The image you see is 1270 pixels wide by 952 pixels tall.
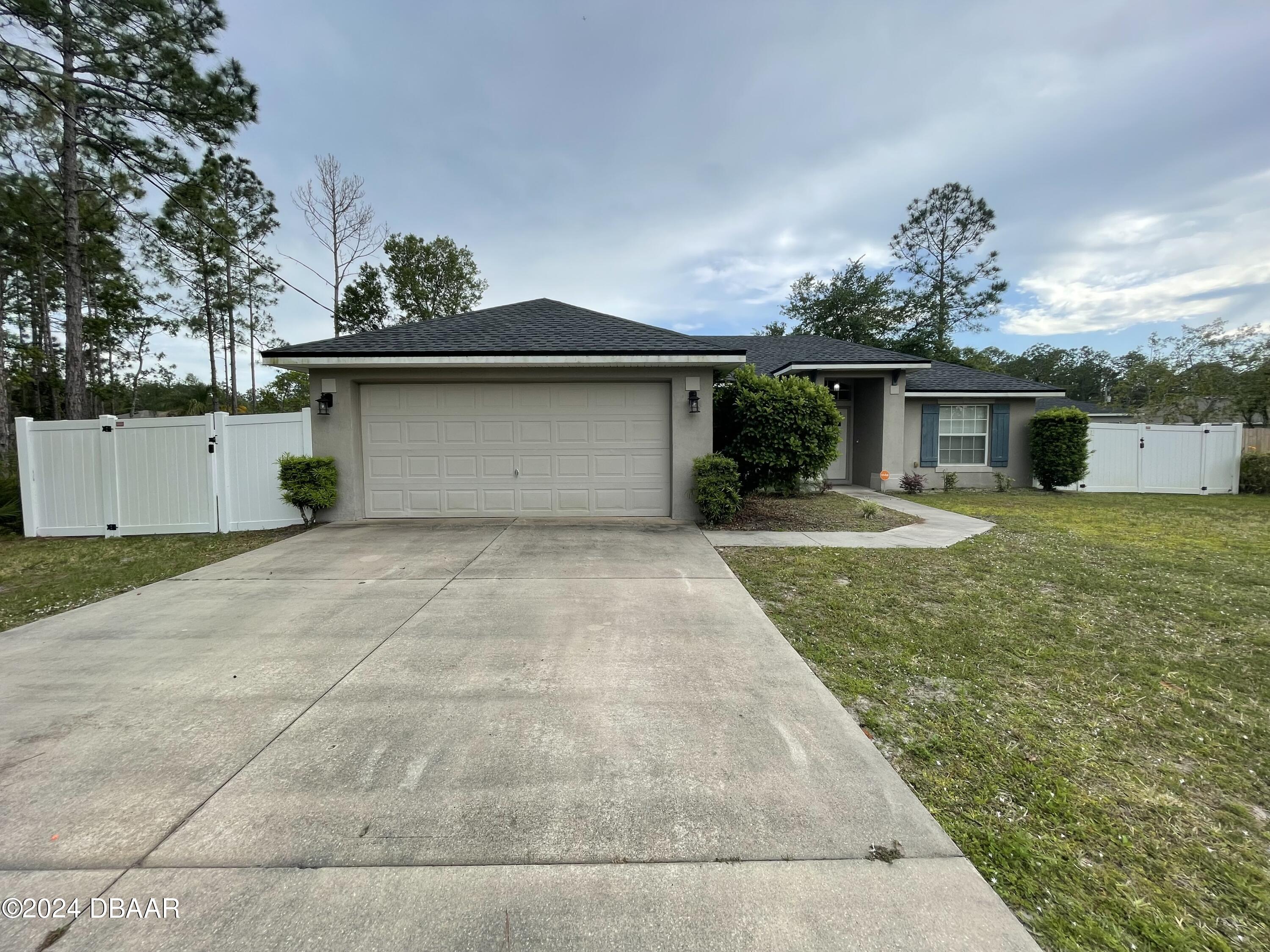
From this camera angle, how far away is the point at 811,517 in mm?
8445

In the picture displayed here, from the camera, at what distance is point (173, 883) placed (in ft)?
5.58

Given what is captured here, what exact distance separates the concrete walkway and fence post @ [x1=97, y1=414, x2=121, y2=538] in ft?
30.1

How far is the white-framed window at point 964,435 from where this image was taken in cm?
1284

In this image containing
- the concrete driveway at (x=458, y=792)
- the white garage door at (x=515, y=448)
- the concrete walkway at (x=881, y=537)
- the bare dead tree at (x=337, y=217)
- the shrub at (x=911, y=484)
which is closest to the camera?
the concrete driveway at (x=458, y=792)

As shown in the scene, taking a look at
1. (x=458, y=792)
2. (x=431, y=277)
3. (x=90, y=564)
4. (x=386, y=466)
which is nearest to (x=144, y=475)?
(x=90, y=564)

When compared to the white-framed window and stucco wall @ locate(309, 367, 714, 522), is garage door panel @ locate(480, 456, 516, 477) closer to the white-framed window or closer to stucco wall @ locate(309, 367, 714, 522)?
stucco wall @ locate(309, 367, 714, 522)

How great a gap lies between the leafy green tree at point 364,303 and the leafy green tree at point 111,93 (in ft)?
29.6

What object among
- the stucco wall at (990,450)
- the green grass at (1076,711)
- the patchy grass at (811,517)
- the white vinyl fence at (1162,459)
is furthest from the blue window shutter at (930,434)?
the green grass at (1076,711)

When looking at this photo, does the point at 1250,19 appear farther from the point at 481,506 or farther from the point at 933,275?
the point at 933,275

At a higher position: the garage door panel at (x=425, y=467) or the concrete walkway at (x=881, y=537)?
the garage door panel at (x=425, y=467)

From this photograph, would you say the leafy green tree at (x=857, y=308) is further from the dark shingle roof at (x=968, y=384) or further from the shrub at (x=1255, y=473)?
the shrub at (x=1255, y=473)

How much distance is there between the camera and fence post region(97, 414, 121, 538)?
25.5 ft

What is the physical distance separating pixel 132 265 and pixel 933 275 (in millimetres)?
32361

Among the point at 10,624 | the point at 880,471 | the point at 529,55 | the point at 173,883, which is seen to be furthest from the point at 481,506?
the point at 880,471
